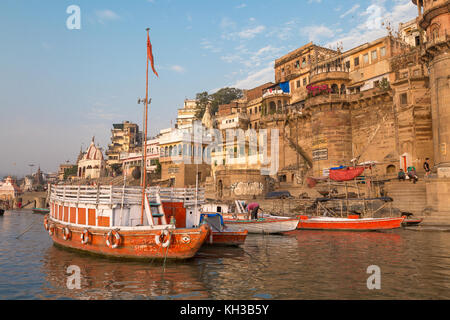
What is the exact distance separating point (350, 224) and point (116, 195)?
1682 cm

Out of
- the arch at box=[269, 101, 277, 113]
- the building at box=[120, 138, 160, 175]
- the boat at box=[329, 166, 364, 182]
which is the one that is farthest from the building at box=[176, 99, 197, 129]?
the boat at box=[329, 166, 364, 182]

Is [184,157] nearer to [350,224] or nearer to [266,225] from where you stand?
[266,225]

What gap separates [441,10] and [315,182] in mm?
18181

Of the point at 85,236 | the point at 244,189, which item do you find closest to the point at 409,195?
the point at 244,189

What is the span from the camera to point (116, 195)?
13.6 metres

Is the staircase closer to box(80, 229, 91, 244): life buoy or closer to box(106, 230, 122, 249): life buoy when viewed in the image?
box(106, 230, 122, 249): life buoy

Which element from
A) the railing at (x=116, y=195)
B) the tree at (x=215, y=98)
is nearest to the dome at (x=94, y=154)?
the tree at (x=215, y=98)

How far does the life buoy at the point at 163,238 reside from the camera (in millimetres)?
12195

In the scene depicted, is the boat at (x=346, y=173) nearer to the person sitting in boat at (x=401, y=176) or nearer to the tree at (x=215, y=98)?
the person sitting in boat at (x=401, y=176)

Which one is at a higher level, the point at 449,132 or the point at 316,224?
the point at 449,132

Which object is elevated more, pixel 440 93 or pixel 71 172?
pixel 440 93
